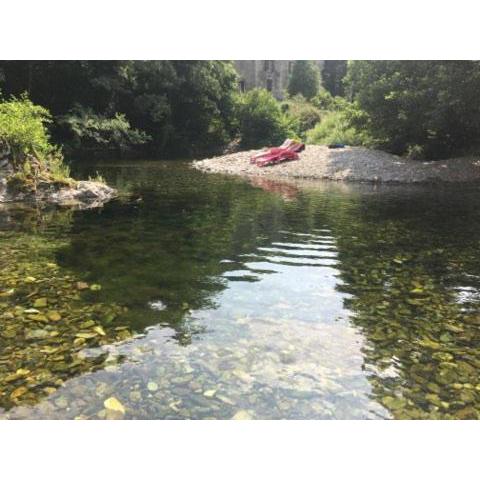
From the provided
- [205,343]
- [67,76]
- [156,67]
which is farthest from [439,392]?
[156,67]

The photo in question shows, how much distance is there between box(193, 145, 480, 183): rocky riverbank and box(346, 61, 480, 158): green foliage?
85.8 inches

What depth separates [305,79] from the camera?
Result: 71.9 metres

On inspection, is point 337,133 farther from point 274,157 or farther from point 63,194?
point 63,194

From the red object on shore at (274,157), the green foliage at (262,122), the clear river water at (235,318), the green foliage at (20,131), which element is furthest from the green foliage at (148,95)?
the clear river water at (235,318)

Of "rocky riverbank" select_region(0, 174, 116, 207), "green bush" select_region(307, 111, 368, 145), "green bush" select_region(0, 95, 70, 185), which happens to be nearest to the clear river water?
"rocky riverbank" select_region(0, 174, 116, 207)

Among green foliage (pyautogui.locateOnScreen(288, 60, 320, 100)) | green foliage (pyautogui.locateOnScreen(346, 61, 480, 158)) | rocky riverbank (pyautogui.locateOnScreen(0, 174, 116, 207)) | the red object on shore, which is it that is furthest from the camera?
green foliage (pyautogui.locateOnScreen(288, 60, 320, 100))

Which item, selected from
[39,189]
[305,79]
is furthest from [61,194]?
[305,79]

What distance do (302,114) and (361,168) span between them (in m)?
30.5

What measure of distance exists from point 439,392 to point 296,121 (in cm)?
5005

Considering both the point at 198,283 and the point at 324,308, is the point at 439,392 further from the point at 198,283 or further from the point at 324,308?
the point at 198,283

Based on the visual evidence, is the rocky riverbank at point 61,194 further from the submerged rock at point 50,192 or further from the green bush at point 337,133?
the green bush at point 337,133

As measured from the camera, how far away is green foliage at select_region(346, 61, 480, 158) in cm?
2586

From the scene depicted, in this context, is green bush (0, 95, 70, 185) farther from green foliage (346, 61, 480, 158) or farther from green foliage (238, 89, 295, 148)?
green foliage (238, 89, 295, 148)
